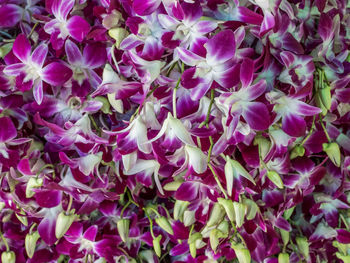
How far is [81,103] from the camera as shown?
598 millimetres

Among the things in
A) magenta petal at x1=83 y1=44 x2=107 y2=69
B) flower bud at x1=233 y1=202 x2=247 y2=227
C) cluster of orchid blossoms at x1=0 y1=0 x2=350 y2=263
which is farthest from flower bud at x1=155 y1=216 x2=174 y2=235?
magenta petal at x1=83 y1=44 x2=107 y2=69

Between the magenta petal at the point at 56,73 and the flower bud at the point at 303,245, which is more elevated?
the magenta petal at the point at 56,73

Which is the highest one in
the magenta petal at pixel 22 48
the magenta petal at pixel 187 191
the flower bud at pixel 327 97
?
the magenta petal at pixel 22 48

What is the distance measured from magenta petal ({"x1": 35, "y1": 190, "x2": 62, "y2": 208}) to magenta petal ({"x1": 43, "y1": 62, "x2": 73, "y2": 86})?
0.14 meters

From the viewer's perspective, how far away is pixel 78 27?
56 cm

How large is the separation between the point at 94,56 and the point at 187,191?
0.19 meters

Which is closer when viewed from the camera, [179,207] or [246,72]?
[246,72]

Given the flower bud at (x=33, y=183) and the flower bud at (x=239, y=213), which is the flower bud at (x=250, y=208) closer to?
the flower bud at (x=239, y=213)

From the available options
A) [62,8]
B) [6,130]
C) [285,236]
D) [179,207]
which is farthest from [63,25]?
[285,236]

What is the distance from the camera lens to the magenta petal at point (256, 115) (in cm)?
52

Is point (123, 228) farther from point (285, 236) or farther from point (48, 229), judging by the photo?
point (285, 236)

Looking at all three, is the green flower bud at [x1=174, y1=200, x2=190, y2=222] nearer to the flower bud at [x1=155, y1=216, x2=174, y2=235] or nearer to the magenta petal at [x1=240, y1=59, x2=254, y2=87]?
the flower bud at [x1=155, y1=216, x2=174, y2=235]

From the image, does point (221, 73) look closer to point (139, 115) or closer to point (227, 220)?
point (139, 115)

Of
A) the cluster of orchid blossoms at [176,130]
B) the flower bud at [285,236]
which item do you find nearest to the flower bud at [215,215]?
the cluster of orchid blossoms at [176,130]
